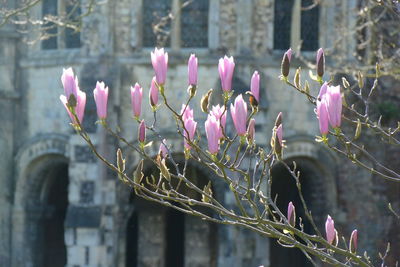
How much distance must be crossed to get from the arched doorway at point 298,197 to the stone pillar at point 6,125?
14.6ft

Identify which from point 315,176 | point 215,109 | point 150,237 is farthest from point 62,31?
point 215,109

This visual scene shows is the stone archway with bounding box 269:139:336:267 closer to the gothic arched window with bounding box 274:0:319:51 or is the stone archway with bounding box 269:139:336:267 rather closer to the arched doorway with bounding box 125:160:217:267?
the gothic arched window with bounding box 274:0:319:51

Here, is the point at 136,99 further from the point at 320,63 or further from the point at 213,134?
the point at 320,63

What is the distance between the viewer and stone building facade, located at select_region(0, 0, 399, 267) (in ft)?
54.2

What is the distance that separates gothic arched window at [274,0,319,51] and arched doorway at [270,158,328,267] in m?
1.87

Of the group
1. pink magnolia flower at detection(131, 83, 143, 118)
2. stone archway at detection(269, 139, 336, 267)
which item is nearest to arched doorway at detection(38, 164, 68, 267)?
stone archway at detection(269, 139, 336, 267)

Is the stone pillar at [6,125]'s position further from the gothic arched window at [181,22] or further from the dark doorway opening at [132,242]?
the dark doorway opening at [132,242]

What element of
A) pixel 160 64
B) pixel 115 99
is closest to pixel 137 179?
pixel 160 64

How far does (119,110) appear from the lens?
54.3 ft

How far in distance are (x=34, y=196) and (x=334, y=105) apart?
1322 centimetres

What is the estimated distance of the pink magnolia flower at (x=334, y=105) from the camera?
205 inches

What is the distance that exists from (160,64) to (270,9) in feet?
37.7

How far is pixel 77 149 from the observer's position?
54.5ft

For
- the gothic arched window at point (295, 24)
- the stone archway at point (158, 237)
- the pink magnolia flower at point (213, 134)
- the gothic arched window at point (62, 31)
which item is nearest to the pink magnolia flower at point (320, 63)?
the pink magnolia flower at point (213, 134)
